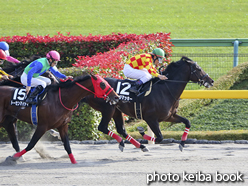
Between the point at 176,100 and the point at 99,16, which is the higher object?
the point at 99,16

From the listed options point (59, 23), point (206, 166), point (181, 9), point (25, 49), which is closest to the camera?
point (206, 166)

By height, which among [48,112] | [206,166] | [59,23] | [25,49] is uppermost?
[59,23]

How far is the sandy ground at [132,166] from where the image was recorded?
203 inches

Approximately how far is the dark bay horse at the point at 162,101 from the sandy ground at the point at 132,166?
1.31 feet

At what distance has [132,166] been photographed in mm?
5891

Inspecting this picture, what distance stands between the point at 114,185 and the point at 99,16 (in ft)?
61.4

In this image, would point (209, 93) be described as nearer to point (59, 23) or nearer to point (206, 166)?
point (206, 166)

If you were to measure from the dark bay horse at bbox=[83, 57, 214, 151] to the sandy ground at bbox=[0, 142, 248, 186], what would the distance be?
400 millimetres

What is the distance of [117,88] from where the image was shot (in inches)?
272

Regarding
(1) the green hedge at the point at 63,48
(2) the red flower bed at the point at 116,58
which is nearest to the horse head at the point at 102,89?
(2) the red flower bed at the point at 116,58

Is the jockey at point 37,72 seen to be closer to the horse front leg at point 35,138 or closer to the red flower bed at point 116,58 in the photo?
the horse front leg at point 35,138

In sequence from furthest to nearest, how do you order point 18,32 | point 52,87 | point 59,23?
point 59,23, point 18,32, point 52,87

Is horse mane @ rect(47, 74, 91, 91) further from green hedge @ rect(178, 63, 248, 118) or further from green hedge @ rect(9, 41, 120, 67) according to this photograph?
green hedge @ rect(9, 41, 120, 67)

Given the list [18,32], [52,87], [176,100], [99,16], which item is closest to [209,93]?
[176,100]
